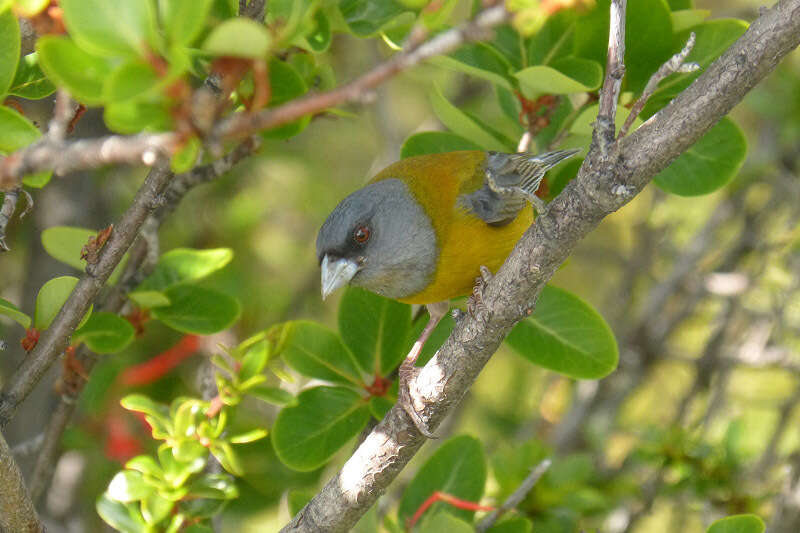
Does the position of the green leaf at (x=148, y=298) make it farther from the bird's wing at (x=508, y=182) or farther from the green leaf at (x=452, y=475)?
the bird's wing at (x=508, y=182)

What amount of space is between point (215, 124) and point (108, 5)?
0.87 ft

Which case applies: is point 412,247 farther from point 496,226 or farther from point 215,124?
point 215,124

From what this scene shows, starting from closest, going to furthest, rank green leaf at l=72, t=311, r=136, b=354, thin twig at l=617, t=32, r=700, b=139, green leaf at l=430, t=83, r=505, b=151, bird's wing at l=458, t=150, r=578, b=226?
thin twig at l=617, t=32, r=700, b=139 < green leaf at l=72, t=311, r=136, b=354 < green leaf at l=430, t=83, r=505, b=151 < bird's wing at l=458, t=150, r=578, b=226

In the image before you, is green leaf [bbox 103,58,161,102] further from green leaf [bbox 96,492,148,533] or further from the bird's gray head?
the bird's gray head

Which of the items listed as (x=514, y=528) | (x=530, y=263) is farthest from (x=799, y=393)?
(x=530, y=263)

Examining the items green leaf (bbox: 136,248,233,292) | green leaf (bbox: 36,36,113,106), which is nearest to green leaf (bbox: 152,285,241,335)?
green leaf (bbox: 136,248,233,292)

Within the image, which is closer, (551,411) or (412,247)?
(412,247)

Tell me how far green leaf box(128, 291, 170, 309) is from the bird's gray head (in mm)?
547

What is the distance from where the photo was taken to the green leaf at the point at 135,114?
4.77 feet

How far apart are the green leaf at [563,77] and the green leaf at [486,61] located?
0.07 metres

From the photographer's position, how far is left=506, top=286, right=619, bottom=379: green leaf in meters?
2.67

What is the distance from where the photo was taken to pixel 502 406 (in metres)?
5.41

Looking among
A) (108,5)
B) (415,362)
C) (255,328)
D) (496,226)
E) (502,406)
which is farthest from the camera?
(502,406)

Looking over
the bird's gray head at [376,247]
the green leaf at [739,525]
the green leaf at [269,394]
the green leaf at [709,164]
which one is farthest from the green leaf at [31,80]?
the green leaf at [739,525]
